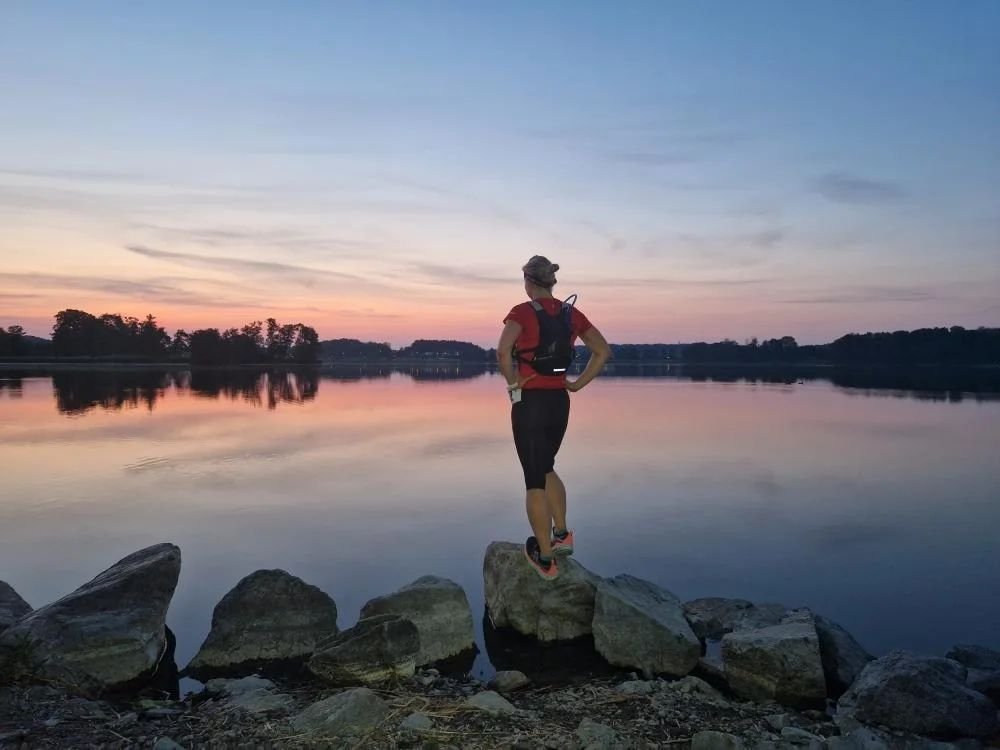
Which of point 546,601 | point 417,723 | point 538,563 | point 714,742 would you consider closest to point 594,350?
point 538,563

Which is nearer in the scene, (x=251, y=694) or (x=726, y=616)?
(x=251, y=694)

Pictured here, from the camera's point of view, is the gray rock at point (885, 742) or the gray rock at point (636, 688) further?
the gray rock at point (636, 688)

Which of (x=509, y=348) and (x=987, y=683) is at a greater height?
(x=509, y=348)

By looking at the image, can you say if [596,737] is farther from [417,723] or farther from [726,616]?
[726,616]

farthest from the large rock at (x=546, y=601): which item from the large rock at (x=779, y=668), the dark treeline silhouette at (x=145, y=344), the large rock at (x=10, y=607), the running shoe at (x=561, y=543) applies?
the dark treeline silhouette at (x=145, y=344)

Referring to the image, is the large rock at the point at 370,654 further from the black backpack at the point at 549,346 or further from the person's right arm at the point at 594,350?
the person's right arm at the point at 594,350

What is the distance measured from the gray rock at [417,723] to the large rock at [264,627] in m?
2.49

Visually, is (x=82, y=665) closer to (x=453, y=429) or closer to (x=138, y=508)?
(x=138, y=508)

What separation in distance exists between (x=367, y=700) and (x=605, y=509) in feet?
32.7

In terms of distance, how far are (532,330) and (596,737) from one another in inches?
139

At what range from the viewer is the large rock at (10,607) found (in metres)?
7.08

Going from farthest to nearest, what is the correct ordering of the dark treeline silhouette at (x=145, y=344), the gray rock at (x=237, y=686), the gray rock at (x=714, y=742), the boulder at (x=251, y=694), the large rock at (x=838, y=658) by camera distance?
the dark treeline silhouette at (x=145, y=344)
the large rock at (x=838, y=658)
the gray rock at (x=237, y=686)
the boulder at (x=251, y=694)
the gray rock at (x=714, y=742)

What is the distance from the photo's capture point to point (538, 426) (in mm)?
6852

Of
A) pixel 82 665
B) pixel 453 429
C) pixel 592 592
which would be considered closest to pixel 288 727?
pixel 82 665
